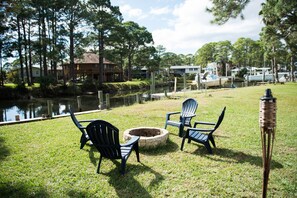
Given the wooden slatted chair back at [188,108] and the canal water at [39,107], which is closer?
the wooden slatted chair back at [188,108]

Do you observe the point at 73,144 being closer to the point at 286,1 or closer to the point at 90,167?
the point at 90,167

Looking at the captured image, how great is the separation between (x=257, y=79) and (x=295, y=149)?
45799mm

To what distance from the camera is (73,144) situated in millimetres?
5742

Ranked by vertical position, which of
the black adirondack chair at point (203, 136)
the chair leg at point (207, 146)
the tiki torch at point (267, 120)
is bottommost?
the chair leg at point (207, 146)

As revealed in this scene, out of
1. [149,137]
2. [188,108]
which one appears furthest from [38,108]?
[149,137]

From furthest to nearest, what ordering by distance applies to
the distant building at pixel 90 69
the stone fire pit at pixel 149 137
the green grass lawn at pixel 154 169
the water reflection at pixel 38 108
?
the distant building at pixel 90 69
the water reflection at pixel 38 108
the stone fire pit at pixel 149 137
the green grass lawn at pixel 154 169

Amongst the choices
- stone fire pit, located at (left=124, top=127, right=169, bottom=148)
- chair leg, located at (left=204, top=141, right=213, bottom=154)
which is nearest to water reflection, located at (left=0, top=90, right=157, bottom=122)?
stone fire pit, located at (left=124, top=127, right=169, bottom=148)

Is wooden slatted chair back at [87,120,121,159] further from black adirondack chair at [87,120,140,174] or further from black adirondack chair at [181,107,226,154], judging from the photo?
black adirondack chair at [181,107,226,154]

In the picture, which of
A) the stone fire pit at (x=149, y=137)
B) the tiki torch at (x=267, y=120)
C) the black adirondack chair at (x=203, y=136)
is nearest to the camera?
the tiki torch at (x=267, y=120)

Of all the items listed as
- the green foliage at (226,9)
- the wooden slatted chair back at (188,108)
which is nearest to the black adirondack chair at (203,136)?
the wooden slatted chair back at (188,108)

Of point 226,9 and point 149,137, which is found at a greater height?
point 226,9

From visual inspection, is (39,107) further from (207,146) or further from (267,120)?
(267,120)

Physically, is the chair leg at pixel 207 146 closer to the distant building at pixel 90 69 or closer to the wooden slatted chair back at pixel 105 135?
the wooden slatted chair back at pixel 105 135

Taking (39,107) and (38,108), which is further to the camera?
(39,107)
